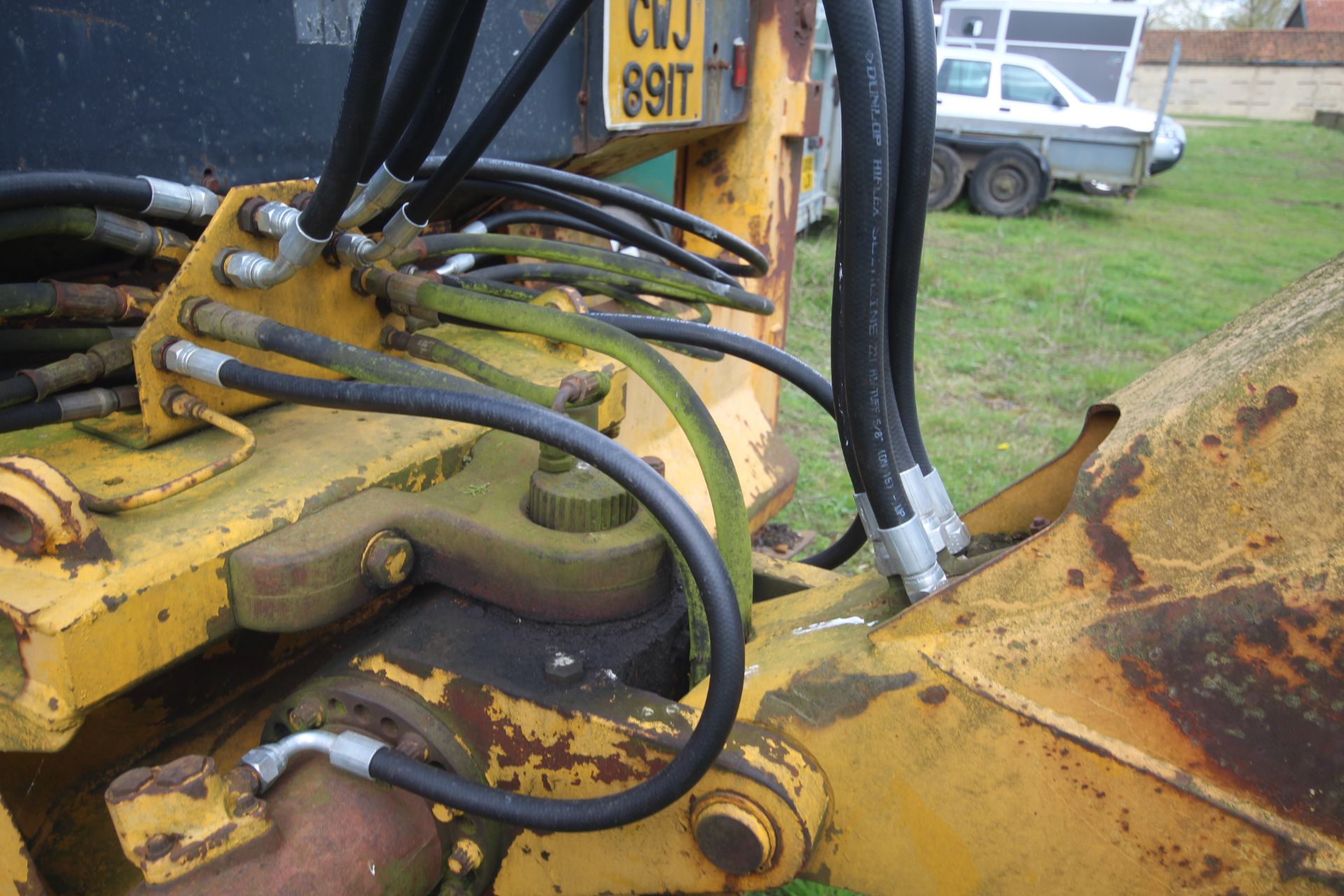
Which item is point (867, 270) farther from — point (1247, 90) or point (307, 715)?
point (1247, 90)

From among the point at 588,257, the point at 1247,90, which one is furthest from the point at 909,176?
the point at 1247,90

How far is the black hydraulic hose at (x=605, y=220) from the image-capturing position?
4.92 feet

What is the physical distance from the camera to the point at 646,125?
183 cm

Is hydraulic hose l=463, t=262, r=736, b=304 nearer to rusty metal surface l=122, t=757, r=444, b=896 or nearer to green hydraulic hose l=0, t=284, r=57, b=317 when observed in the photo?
green hydraulic hose l=0, t=284, r=57, b=317

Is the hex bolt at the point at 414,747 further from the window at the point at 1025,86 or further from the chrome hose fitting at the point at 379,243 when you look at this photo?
the window at the point at 1025,86

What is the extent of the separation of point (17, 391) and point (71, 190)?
20 cm

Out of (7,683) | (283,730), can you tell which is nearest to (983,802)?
(283,730)

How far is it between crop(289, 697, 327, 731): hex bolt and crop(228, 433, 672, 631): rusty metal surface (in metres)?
0.10

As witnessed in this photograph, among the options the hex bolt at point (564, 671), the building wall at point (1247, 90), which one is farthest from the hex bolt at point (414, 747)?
the building wall at point (1247, 90)

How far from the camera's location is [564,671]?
95 cm

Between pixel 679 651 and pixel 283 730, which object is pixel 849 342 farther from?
pixel 283 730

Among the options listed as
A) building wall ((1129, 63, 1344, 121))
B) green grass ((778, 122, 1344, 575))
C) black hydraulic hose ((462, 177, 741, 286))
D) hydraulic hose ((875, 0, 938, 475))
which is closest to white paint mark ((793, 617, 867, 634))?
hydraulic hose ((875, 0, 938, 475))

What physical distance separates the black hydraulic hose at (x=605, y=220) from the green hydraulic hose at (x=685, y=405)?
0.45 meters

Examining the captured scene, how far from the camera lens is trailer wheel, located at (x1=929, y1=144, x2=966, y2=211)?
1000 cm
